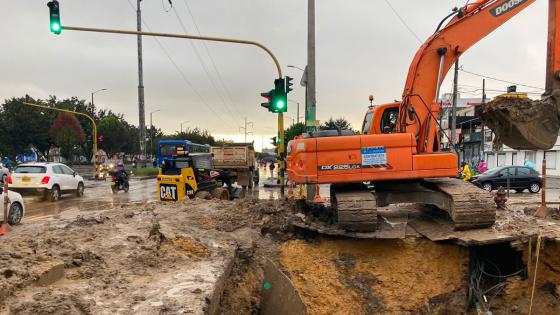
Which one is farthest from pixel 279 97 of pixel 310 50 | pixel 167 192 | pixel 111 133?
pixel 111 133

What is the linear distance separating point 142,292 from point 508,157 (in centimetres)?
4830

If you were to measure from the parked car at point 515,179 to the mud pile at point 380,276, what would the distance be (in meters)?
16.3

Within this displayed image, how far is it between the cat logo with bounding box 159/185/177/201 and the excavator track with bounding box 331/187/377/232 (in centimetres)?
Result: 824

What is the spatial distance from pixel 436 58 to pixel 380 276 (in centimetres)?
393

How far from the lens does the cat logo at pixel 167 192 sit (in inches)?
554

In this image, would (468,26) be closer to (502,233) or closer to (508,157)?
(502,233)

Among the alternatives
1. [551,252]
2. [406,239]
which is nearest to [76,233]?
[406,239]

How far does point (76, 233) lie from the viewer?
6.43m

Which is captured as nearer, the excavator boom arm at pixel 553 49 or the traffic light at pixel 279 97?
the excavator boom arm at pixel 553 49

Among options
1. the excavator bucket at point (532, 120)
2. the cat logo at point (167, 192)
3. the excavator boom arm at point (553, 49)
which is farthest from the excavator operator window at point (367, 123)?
the cat logo at point (167, 192)

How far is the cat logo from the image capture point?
46.2ft

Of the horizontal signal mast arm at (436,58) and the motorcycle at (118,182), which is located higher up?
the horizontal signal mast arm at (436,58)

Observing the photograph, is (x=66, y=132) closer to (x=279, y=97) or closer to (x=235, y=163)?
(x=235, y=163)

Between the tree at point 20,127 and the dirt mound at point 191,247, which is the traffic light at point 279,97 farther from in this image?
the tree at point 20,127
